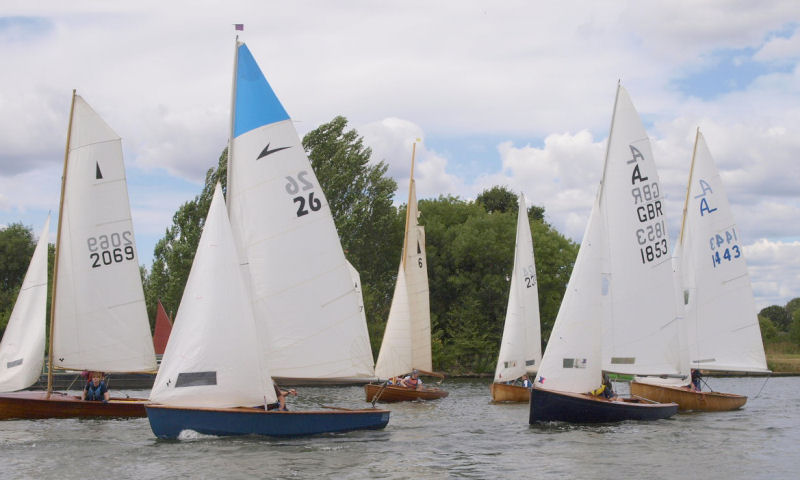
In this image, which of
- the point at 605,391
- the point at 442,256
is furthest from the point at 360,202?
the point at 605,391

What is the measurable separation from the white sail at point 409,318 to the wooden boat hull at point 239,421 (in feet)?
57.6

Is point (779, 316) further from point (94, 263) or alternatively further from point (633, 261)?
point (94, 263)

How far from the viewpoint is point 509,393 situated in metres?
37.8

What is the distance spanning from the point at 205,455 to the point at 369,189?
4499 centimetres

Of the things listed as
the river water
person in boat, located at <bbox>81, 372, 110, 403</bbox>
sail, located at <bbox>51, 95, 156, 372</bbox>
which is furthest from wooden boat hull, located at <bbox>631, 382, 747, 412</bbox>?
person in boat, located at <bbox>81, 372, 110, 403</bbox>

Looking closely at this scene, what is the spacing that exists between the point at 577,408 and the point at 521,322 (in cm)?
1479

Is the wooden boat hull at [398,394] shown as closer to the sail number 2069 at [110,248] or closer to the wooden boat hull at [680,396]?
the wooden boat hull at [680,396]

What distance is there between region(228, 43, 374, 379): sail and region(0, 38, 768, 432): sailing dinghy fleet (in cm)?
3

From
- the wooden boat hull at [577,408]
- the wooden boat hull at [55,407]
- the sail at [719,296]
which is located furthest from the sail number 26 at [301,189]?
the sail at [719,296]

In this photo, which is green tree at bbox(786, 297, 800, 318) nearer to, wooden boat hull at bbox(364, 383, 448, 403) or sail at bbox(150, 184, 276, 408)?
wooden boat hull at bbox(364, 383, 448, 403)

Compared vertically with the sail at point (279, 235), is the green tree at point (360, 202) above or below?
above

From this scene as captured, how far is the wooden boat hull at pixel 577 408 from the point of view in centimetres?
2512

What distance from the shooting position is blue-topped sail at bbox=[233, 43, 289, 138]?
21422 millimetres

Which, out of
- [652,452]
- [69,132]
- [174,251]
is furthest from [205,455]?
[174,251]
